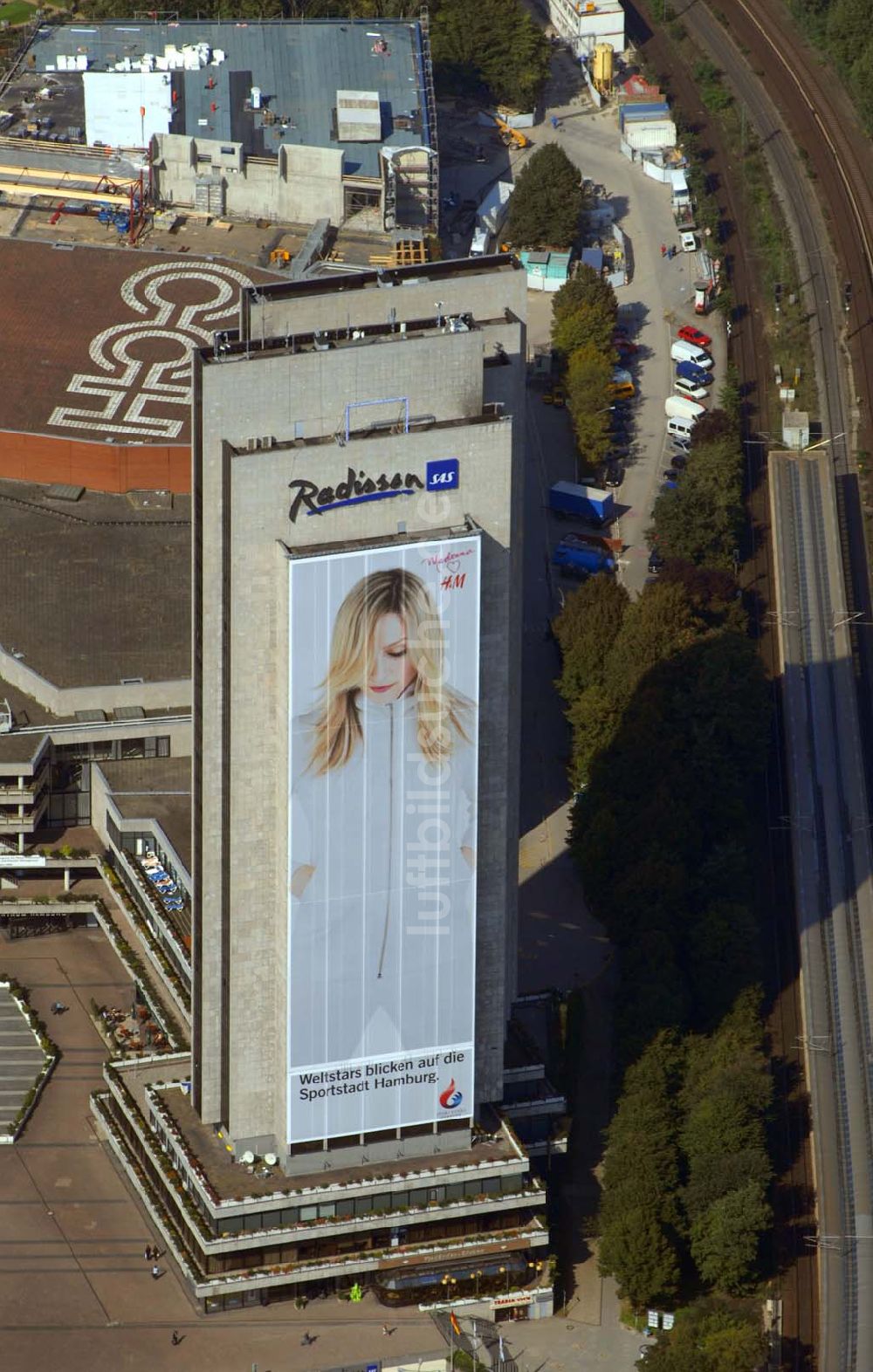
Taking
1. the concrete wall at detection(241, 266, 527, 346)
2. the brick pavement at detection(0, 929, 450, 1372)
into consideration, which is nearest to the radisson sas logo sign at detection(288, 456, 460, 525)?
the concrete wall at detection(241, 266, 527, 346)

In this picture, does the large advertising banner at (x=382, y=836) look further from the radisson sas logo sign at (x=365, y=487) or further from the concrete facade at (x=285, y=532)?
the radisson sas logo sign at (x=365, y=487)

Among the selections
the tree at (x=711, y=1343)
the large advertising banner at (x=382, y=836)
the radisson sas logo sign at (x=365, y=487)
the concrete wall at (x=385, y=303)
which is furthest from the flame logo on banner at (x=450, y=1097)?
the concrete wall at (x=385, y=303)

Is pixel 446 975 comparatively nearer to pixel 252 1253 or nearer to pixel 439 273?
pixel 252 1253

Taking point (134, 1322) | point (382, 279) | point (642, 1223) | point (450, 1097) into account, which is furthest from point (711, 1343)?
point (382, 279)

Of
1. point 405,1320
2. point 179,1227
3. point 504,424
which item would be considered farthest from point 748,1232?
point 504,424

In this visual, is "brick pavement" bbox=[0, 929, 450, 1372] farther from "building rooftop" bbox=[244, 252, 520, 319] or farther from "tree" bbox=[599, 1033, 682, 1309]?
"building rooftop" bbox=[244, 252, 520, 319]

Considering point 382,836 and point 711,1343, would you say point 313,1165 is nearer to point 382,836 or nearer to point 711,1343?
point 382,836
